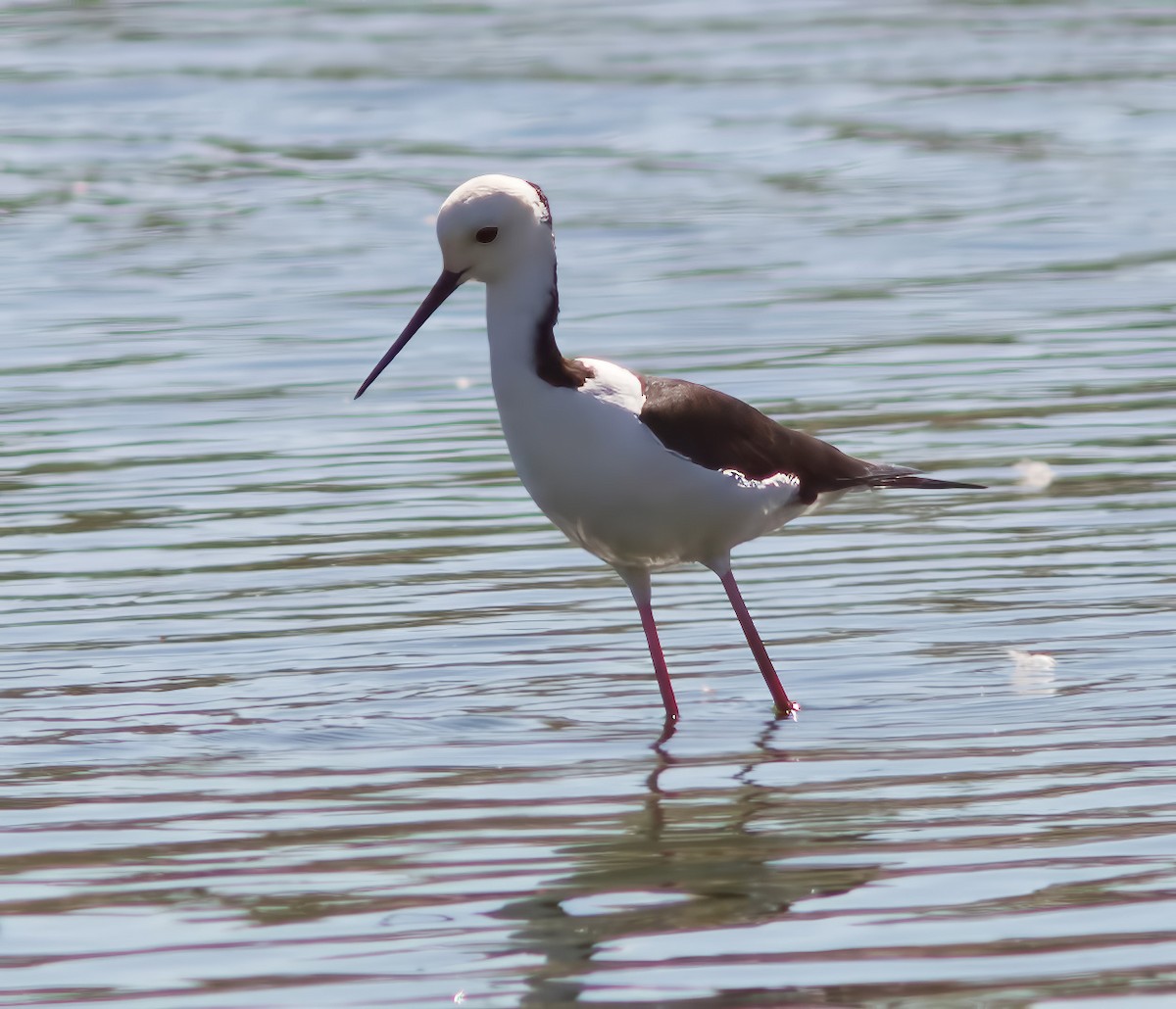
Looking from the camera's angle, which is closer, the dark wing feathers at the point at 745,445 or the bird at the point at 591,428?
the bird at the point at 591,428

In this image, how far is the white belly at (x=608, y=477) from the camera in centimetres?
610

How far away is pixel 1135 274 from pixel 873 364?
2.56 meters

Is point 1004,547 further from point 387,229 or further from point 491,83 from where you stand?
point 491,83

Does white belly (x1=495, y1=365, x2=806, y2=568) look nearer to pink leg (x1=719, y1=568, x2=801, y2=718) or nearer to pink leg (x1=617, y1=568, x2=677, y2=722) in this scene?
pink leg (x1=617, y1=568, x2=677, y2=722)

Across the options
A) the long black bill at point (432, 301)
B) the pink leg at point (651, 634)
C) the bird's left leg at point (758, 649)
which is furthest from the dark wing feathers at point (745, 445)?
the long black bill at point (432, 301)

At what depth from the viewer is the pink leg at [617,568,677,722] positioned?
6.46 m

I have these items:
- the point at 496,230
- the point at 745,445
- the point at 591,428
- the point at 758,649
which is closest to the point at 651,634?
the point at 758,649

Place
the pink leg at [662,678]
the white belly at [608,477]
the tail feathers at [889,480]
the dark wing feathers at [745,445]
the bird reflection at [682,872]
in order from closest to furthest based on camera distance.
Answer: the bird reflection at [682,872]
the white belly at [608,477]
the dark wing feathers at [745,445]
the pink leg at [662,678]
the tail feathers at [889,480]

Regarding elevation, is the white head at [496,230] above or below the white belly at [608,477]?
above

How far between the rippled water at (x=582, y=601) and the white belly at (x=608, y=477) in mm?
557

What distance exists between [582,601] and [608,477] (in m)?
1.64

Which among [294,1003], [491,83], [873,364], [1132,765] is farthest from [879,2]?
[294,1003]

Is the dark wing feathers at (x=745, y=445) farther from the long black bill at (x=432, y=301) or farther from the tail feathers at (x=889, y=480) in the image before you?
the long black bill at (x=432, y=301)

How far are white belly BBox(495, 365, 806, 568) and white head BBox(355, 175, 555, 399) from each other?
345 mm
